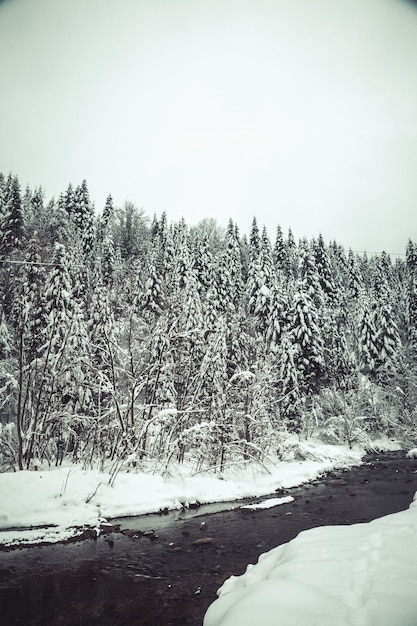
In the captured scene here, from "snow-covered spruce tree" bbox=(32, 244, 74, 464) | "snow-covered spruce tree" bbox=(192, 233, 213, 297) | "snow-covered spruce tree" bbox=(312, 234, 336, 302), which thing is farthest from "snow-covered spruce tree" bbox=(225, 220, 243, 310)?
"snow-covered spruce tree" bbox=(32, 244, 74, 464)

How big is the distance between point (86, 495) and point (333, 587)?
787 cm

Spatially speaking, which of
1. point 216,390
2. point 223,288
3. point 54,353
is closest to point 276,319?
point 223,288

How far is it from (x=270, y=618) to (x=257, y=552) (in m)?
4.99

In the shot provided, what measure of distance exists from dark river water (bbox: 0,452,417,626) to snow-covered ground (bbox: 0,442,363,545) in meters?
0.60

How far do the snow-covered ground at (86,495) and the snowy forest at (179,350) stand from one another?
0.82 meters

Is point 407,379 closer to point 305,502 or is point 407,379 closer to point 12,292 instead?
point 305,502

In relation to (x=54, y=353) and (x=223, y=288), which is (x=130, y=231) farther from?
(x=54, y=353)

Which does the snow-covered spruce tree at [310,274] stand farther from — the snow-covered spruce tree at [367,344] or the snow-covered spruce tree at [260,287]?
the snow-covered spruce tree at [367,344]

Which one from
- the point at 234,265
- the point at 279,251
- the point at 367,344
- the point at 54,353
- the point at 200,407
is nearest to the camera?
the point at 54,353

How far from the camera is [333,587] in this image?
3.44 m

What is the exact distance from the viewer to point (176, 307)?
14.4 metres

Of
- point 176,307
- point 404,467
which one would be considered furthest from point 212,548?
point 404,467

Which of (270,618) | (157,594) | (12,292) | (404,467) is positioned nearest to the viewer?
(270,618)

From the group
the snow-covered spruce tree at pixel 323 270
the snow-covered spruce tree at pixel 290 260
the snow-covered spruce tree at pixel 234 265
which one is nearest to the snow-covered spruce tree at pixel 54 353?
the snow-covered spruce tree at pixel 234 265
